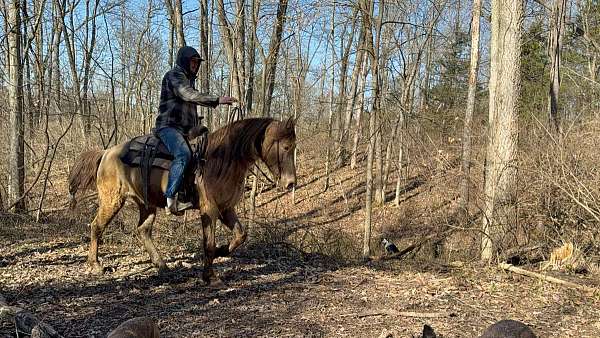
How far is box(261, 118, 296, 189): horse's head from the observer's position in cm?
532

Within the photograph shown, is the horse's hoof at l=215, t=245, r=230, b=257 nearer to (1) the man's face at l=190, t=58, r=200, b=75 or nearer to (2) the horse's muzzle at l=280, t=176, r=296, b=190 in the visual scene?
(2) the horse's muzzle at l=280, t=176, r=296, b=190

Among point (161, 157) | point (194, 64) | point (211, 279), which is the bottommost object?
point (211, 279)

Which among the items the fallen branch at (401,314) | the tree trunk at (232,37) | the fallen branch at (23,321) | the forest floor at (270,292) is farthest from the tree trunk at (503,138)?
the fallen branch at (23,321)

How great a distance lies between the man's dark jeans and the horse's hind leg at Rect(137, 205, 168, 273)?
1136mm

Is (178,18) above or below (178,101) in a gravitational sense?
above

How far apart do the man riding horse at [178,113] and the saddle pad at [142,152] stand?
0.50ft

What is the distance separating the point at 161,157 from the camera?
19.7 feet

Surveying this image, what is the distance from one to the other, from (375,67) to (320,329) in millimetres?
5564

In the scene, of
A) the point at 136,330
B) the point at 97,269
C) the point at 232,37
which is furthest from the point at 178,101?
the point at 232,37

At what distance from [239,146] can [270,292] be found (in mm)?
1692

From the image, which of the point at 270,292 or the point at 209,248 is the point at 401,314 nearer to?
the point at 270,292

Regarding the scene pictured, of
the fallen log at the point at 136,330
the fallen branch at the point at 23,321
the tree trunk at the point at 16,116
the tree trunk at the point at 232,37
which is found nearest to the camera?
the fallen log at the point at 136,330

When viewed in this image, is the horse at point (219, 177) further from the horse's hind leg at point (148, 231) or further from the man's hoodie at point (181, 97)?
the man's hoodie at point (181, 97)

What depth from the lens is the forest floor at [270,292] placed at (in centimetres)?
449
